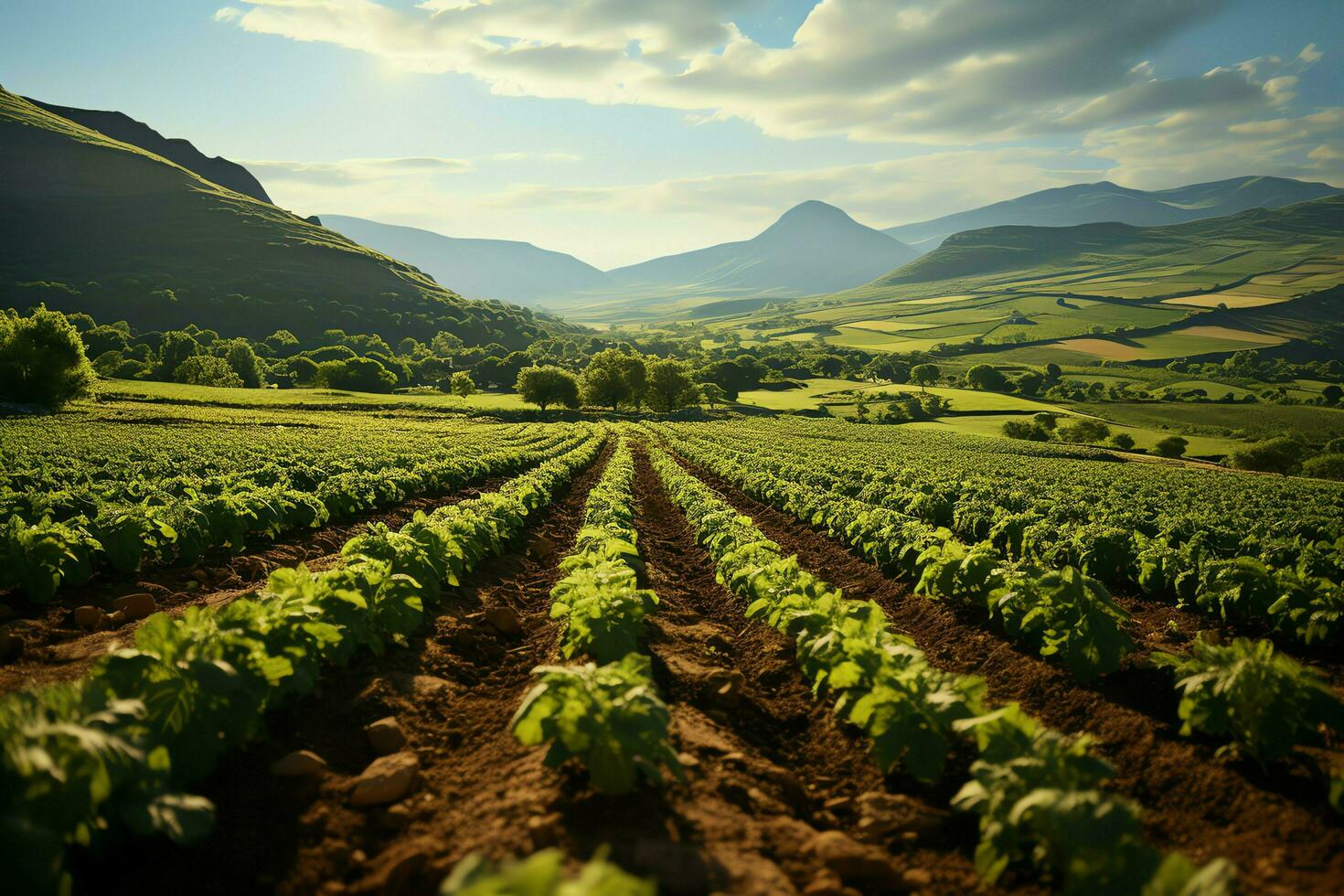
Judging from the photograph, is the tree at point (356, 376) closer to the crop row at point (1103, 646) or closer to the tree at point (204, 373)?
the tree at point (204, 373)

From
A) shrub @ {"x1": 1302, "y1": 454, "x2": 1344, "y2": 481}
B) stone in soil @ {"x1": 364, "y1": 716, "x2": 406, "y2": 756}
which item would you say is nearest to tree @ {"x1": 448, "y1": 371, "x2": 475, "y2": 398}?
stone in soil @ {"x1": 364, "y1": 716, "x2": 406, "y2": 756}

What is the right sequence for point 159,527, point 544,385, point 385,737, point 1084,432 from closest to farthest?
point 385,737 → point 159,527 → point 1084,432 → point 544,385

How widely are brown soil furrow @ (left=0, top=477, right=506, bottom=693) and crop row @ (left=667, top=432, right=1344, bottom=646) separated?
38.9 ft

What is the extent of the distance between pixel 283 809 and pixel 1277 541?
718 inches

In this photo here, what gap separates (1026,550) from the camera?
44.9 feet

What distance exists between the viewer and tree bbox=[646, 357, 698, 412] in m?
97.2

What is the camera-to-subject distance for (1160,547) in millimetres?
12039

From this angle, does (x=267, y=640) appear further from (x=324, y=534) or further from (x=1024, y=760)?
(x=324, y=534)

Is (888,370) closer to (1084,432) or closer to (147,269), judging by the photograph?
(1084,432)

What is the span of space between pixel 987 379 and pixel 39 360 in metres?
148

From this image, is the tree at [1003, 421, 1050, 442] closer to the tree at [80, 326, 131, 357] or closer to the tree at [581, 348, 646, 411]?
the tree at [581, 348, 646, 411]

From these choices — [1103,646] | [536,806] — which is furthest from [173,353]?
→ [1103,646]

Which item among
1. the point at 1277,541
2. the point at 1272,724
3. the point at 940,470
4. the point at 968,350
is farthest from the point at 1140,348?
the point at 1272,724

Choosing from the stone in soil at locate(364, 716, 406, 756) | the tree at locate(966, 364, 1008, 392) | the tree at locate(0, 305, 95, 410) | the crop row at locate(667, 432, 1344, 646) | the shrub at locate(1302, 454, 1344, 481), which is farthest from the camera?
the tree at locate(966, 364, 1008, 392)
